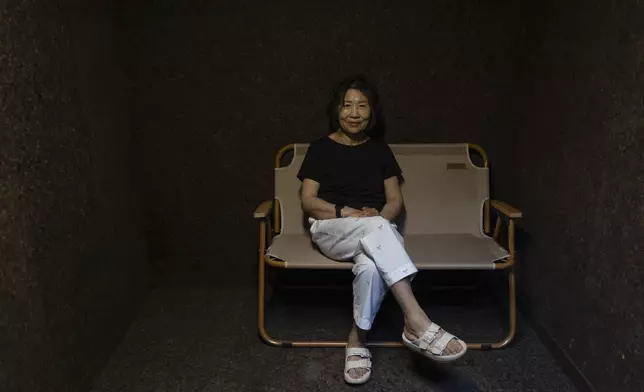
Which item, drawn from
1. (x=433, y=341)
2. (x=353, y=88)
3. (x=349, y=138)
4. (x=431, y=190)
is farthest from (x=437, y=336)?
(x=353, y=88)

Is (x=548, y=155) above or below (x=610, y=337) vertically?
above

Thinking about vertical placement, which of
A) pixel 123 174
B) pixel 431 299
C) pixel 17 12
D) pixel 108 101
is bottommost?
pixel 431 299

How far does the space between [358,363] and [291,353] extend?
33 centimetres

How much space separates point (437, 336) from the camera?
1.97 metres

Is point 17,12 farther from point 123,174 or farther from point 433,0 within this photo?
point 433,0

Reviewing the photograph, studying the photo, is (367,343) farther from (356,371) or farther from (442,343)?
(442,343)

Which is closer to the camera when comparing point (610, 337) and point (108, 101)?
point (610, 337)

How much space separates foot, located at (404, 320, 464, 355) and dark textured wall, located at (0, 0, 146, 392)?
120 centimetres

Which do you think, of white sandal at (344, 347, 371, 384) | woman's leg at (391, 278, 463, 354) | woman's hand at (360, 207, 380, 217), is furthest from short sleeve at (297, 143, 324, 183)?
white sandal at (344, 347, 371, 384)

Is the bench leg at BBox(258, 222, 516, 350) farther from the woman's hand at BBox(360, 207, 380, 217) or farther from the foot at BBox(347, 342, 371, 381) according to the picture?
the woman's hand at BBox(360, 207, 380, 217)

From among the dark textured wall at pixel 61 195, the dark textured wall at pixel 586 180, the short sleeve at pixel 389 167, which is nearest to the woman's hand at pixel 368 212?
the short sleeve at pixel 389 167

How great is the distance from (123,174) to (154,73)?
0.52 metres

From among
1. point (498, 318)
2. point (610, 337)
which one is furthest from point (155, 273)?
point (610, 337)

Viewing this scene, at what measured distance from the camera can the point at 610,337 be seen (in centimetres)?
181
